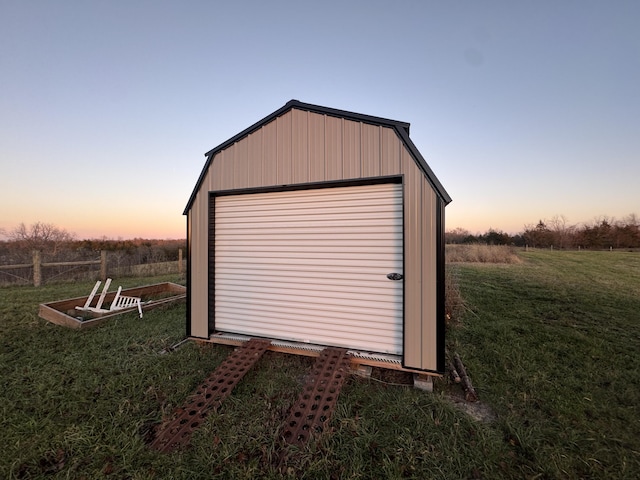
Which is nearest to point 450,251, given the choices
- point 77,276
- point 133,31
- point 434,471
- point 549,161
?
point 549,161

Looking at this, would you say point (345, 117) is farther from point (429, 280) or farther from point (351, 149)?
point (429, 280)

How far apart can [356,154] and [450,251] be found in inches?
691

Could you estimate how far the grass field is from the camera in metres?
1.76

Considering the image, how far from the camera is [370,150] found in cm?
310

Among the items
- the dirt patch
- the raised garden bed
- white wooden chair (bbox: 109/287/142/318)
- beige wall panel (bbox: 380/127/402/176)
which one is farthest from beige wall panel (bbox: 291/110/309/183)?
the raised garden bed

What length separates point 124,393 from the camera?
2.63 meters

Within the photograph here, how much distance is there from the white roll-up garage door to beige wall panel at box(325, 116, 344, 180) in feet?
0.78

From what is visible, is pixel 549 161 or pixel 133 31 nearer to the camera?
pixel 133 31

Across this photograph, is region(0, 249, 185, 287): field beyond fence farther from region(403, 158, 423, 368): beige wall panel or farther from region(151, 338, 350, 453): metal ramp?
region(403, 158, 423, 368): beige wall panel

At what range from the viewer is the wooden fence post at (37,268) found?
26.9 ft

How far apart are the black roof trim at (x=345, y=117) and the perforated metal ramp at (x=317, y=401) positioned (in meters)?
2.38

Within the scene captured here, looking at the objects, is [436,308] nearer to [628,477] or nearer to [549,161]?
[628,477]

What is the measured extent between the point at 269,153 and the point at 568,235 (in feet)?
127

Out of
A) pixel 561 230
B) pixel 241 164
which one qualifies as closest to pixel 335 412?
pixel 241 164
